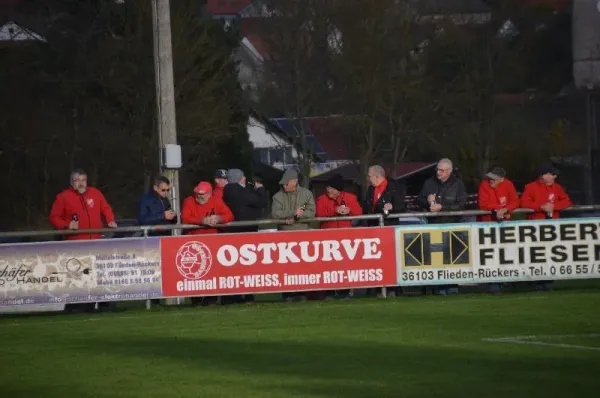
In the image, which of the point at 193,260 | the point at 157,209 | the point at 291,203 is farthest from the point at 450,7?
the point at 193,260

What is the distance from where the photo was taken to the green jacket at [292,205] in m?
22.2

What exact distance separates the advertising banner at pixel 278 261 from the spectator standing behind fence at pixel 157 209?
725mm

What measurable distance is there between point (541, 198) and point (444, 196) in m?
1.39

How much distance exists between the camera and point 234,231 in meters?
22.5

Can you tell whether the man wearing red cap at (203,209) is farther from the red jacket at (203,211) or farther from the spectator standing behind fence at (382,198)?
the spectator standing behind fence at (382,198)

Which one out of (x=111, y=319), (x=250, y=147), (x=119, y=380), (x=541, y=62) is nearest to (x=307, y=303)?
(x=111, y=319)

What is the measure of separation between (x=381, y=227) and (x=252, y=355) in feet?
21.6

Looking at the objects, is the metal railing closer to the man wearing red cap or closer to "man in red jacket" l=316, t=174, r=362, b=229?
the man wearing red cap

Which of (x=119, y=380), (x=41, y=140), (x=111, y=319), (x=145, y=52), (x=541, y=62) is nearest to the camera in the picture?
(x=119, y=380)

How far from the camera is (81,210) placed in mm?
22047

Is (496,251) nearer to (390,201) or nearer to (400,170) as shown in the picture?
(390,201)

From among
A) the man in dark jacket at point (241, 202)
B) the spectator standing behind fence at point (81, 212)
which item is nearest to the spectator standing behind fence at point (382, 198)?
the man in dark jacket at point (241, 202)

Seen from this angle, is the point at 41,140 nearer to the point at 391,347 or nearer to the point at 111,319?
the point at 111,319

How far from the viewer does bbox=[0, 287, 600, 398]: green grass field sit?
505 inches
